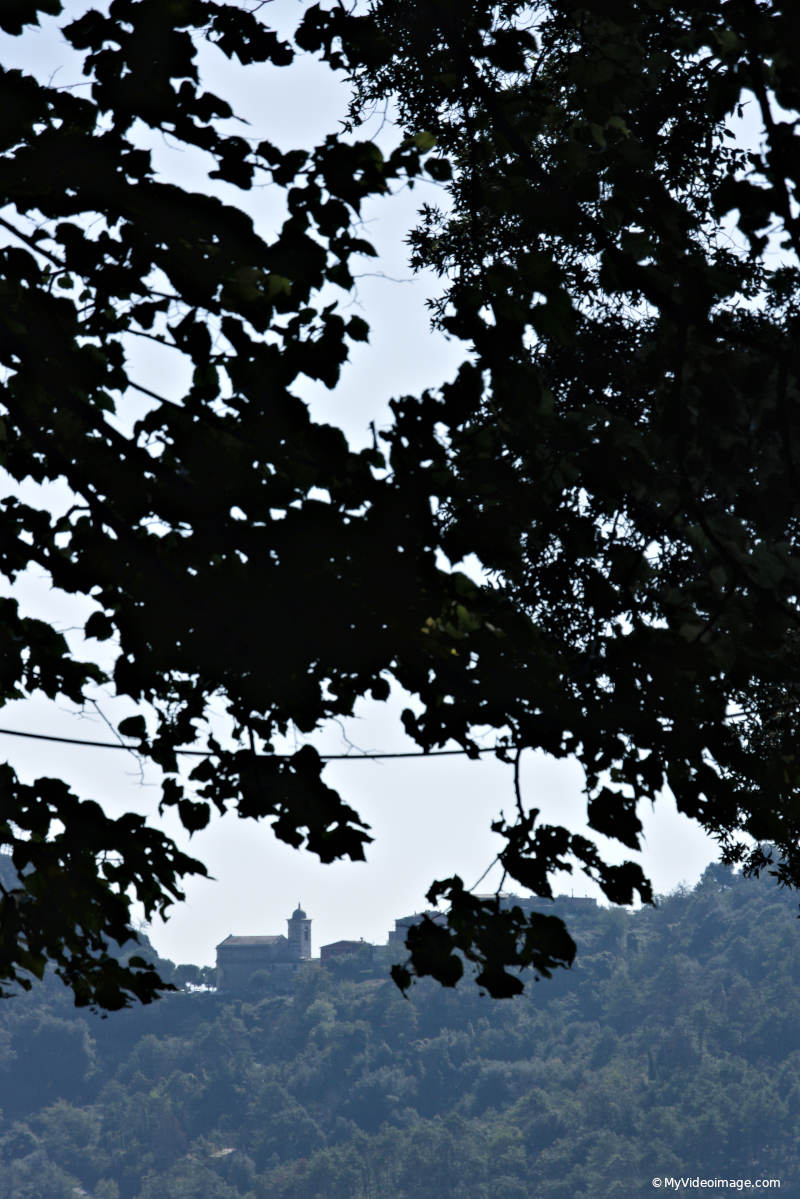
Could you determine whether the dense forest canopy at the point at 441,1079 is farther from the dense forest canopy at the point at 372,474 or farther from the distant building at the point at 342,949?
the dense forest canopy at the point at 372,474

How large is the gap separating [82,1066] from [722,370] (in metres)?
151

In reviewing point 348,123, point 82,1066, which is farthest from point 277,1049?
point 348,123

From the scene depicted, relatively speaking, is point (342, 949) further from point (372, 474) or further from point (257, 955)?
point (372, 474)

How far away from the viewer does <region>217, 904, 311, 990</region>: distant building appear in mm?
155250

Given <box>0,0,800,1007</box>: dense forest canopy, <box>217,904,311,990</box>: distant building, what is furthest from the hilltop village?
<box>0,0,800,1007</box>: dense forest canopy

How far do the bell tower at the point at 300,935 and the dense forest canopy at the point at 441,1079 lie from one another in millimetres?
6725

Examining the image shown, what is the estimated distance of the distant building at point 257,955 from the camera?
509ft

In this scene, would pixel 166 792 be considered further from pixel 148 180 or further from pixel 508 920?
pixel 148 180

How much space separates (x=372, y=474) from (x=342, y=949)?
15646 centimetres

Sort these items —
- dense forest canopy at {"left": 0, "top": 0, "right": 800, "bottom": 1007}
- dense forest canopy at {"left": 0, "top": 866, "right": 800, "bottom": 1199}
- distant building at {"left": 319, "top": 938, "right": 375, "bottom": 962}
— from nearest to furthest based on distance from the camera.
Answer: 1. dense forest canopy at {"left": 0, "top": 0, "right": 800, "bottom": 1007}
2. dense forest canopy at {"left": 0, "top": 866, "right": 800, "bottom": 1199}
3. distant building at {"left": 319, "top": 938, "right": 375, "bottom": 962}

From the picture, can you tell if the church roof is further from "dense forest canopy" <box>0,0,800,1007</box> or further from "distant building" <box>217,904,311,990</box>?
"dense forest canopy" <box>0,0,800,1007</box>

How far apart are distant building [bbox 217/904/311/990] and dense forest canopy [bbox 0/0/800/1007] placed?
513ft

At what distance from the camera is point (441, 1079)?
13138 centimetres

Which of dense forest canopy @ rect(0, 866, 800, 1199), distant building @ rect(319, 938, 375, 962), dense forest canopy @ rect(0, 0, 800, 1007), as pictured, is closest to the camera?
dense forest canopy @ rect(0, 0, 800, 1007)
